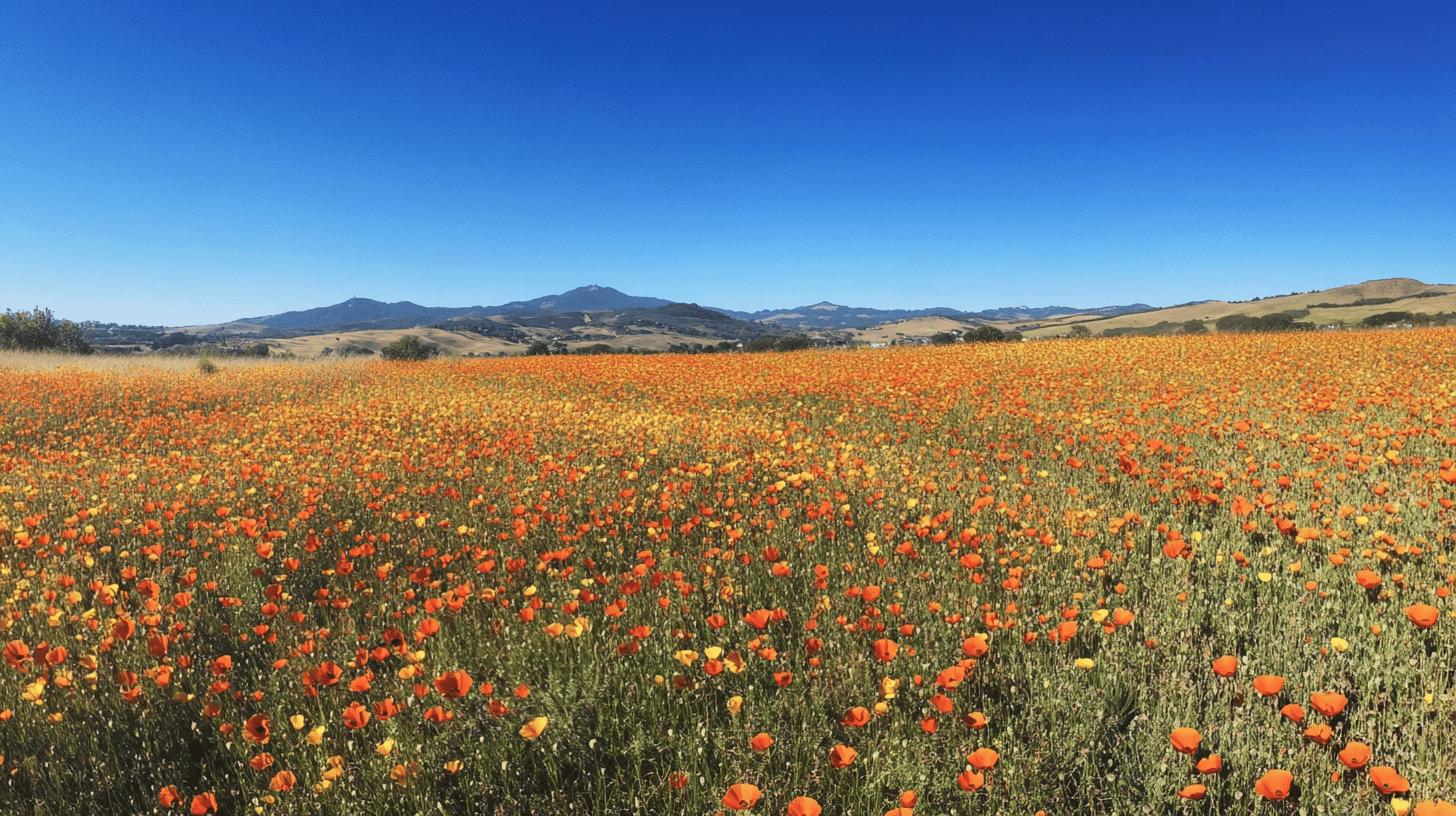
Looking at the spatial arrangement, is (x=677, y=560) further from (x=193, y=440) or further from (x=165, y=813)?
(x=193, y=440)

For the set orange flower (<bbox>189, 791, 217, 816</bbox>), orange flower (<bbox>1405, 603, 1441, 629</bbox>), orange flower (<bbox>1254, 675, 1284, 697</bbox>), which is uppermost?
orange flower (<bbox>1405, 603, 1441, 629</bbox>)

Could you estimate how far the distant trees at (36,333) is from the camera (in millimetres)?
36188

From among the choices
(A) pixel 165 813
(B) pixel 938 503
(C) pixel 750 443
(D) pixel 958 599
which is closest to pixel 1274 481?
(B) pixel 938 503

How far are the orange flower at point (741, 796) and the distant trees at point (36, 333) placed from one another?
4692 centimetres

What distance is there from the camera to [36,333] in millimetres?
38156

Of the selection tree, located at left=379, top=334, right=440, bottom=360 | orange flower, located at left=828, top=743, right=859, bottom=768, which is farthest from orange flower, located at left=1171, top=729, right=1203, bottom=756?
tree, located at left=379, top=334, right=440, bottom=360

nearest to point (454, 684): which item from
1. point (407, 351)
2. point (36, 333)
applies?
point (407, 351)

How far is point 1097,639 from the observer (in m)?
3.39

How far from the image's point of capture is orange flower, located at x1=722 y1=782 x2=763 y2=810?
1849mm

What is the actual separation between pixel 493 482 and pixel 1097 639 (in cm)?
519

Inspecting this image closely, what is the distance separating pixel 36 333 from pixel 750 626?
5390 cm

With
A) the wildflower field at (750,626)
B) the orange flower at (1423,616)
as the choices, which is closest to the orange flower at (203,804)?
the wildflower field at (750,626)

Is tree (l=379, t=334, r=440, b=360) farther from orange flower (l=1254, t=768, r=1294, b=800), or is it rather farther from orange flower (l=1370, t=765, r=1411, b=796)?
orange flower (l=1370, t=765, r=1411, b=796)

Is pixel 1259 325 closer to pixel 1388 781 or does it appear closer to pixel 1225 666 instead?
pixel 1225 666
